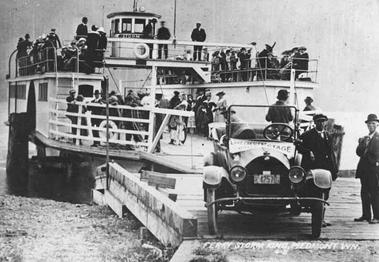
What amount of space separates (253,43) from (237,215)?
57.0 ft

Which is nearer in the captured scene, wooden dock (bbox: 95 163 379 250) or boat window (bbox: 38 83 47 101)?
wooden dock (bbox: 95 163 379 250)

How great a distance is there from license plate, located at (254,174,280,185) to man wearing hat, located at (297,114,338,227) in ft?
2.32

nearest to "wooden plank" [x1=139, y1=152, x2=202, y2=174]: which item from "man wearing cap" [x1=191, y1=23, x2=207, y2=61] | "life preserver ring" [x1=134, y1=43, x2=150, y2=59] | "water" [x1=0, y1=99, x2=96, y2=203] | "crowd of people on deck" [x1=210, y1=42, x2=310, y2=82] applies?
"water" [x1=0, y1=99, x2=96, y2=203]

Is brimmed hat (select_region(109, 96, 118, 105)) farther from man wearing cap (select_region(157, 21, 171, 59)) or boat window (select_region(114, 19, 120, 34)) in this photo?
boat window (select_region(114, 19, 120, 34))

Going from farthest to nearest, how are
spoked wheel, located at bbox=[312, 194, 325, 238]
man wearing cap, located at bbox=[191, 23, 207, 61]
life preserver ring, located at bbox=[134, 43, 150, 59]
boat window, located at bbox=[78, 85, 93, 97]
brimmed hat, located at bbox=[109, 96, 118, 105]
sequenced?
man wearing cap, located at bbox=[191, 23, 207, 61] → life preserver ring, located at bbox=[134, 43, 150, 59] → boat window, located at bbox=[78, 85, 93, 97] → brimmed hat, located at bbox=[109, 96, 118, 105] → spoked wheel, located at bbox=[312, 194, 325, 238]

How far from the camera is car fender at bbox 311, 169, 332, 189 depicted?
7598 mm

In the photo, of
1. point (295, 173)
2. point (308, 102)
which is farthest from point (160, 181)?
point (308, 102)

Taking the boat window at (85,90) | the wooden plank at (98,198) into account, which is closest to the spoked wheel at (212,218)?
the wooden plank at (98,198)

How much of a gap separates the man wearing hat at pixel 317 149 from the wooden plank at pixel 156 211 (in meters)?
1.90

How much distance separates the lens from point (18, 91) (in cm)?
2530

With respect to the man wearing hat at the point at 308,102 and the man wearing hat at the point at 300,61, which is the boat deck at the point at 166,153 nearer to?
the man wearing hat at the point at 308,102

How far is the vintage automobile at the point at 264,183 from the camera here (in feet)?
24.5

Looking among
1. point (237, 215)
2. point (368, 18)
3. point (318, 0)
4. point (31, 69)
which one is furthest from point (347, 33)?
point (31, 69)

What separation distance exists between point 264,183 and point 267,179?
6 cm
